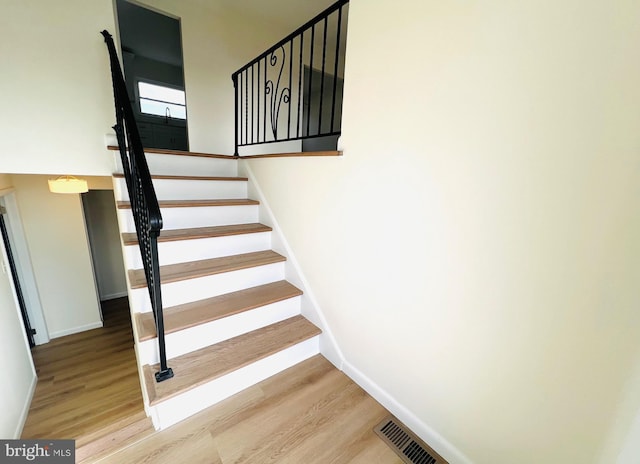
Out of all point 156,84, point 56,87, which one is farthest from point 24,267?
point 156,84

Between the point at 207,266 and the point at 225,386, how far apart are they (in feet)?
2.52

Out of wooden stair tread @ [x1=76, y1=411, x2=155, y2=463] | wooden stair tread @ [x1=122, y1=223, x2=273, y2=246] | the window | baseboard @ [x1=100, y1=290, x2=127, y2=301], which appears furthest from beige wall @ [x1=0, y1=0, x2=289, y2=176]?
baseboard @ [x1=100, y1=290, x2=127, y2=301]

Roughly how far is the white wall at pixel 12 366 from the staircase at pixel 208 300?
1.64 m

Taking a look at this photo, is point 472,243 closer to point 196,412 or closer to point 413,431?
point 413,431

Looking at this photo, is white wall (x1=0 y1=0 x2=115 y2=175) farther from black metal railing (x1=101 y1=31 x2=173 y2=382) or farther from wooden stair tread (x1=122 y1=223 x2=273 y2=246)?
wooden stair tread (x1=122 y1=223 x2=273 y2=246)

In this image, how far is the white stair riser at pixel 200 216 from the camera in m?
1.84

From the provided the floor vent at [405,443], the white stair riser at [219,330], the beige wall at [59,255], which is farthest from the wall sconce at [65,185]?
the floor vent at [405,443]

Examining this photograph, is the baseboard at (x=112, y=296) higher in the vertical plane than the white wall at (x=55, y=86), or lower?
lower

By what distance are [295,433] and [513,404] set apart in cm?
98

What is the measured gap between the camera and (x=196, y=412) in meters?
1.40

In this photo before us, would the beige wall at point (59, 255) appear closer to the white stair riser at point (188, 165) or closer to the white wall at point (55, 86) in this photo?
the white wall at point (55, 86)

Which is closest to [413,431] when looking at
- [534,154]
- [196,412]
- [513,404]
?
[513,404]

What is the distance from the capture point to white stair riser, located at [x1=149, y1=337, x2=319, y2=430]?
4.28 ft

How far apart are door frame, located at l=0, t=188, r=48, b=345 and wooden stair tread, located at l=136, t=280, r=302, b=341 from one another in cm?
296
